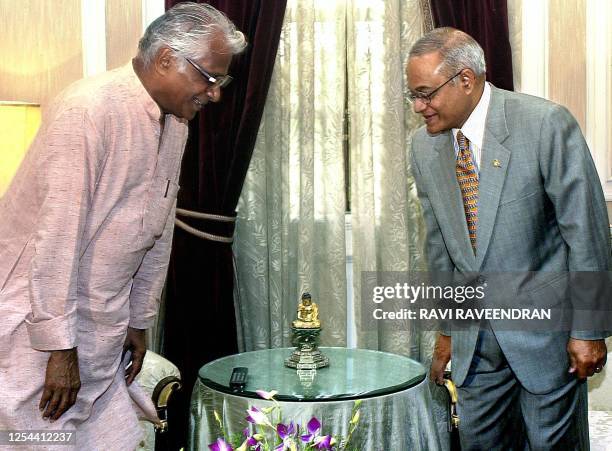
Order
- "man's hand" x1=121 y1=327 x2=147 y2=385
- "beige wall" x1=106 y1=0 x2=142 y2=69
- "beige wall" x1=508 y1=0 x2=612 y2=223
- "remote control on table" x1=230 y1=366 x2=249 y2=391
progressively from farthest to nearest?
"beige wall" x1=106 y1=0 x2=142 y2=69, "beige wall" x1=508 y1=0 x2=612 y2=223, "remote control on table" x1=230 y1=366 x2=249 y2=391, "man's hand" x1=121 y1=327 x2=147 y2=385

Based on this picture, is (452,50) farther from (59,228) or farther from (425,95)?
(59,228)

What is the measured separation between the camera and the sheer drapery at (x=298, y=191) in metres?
3.74

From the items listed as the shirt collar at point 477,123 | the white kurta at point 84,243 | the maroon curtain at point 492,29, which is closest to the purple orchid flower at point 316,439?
the white kurta at point 84,243

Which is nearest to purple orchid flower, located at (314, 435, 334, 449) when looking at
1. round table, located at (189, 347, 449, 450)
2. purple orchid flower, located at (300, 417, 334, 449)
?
purple orchid flower, located at (300, 417, 334, 449)

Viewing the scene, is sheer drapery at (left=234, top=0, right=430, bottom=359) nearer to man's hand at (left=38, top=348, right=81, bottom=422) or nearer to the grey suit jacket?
the grey suit jacket

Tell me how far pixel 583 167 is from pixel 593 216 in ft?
0.47

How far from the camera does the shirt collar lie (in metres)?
2.35

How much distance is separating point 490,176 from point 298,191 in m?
1.62

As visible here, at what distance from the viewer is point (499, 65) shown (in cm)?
364

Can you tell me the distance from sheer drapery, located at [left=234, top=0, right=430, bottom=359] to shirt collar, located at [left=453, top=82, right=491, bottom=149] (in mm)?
1341

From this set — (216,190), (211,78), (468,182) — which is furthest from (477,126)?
(216,190)

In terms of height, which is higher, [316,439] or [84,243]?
[84,243]

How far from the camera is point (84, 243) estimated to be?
5.65ft

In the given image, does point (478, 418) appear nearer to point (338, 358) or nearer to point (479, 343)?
point (479, 343)
